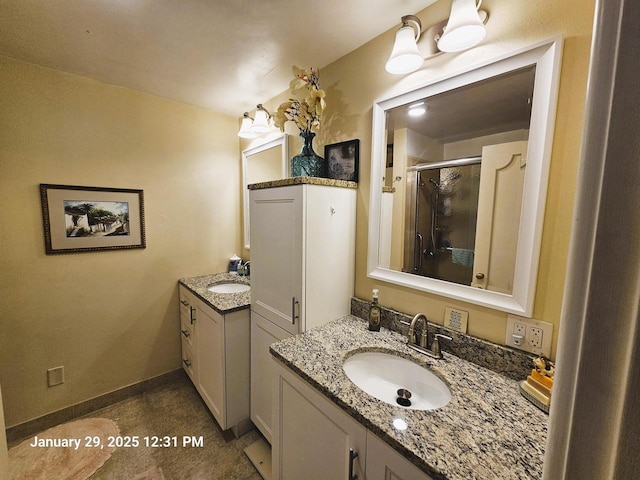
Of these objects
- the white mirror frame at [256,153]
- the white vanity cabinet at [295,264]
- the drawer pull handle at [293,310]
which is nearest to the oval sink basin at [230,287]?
the white mirror frame at [256,153]

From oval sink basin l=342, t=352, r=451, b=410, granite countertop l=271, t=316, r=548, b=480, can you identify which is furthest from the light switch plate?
oval sink basin l=342, t=352, r=451, b=410

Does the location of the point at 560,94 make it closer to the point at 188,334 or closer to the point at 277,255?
the point at 277,255

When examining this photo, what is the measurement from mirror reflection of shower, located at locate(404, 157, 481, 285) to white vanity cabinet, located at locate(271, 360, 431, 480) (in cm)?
71

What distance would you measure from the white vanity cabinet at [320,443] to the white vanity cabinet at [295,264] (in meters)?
0.32

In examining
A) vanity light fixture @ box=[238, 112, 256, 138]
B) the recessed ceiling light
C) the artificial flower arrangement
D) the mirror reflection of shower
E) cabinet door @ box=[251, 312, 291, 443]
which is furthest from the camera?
vanity light fixture @ box=[238, 112, 256, 138]

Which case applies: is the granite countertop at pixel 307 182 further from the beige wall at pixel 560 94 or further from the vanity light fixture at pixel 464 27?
the vanity light fixture at pixel 464 27

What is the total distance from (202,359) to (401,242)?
62.3 inches

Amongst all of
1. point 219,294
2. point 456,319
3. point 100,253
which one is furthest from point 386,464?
point 100,253

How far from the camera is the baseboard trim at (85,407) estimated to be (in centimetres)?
168

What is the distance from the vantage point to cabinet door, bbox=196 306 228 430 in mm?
1612

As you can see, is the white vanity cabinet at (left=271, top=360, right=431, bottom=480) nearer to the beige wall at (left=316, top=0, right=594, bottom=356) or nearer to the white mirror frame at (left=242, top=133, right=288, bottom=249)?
the beige wall at (left=316, top=0, right=594, bottom=356)

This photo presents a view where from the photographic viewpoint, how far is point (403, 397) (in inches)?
40.9

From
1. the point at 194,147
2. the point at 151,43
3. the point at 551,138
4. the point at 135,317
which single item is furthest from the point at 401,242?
the point at 135,317

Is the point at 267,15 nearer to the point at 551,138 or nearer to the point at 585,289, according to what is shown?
the point at 551,138
